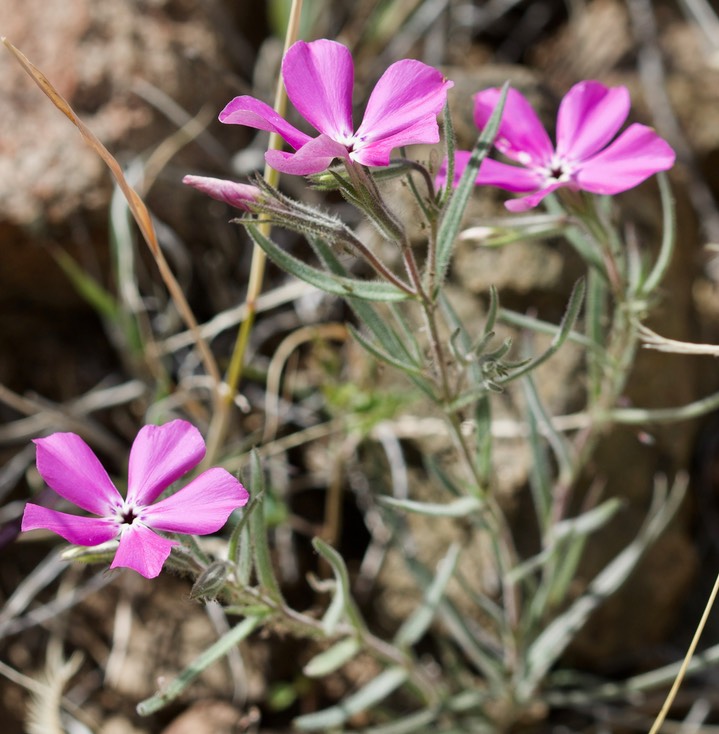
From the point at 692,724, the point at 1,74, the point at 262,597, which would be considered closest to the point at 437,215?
the point at 262,597

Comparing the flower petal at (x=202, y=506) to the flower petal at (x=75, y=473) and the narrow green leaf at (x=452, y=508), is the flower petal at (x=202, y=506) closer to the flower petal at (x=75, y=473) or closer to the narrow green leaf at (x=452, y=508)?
the flower petal at (x=75, y=473)

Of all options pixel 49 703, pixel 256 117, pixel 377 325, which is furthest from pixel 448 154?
pixel 49 703

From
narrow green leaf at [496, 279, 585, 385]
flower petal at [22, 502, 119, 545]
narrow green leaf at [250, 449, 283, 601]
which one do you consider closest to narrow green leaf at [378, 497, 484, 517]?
narrow green leaf at [250, 449, 283, 601]

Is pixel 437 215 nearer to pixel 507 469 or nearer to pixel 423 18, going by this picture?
pixel 507 469

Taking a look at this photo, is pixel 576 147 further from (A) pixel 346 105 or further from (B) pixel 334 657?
(B) pixel 334 657

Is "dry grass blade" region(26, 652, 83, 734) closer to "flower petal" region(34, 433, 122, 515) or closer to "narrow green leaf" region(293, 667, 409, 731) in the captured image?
"narrow green leaf" region(293, 667, 409, 731)

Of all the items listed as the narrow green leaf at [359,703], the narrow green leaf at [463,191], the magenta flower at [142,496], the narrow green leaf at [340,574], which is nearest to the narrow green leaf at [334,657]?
the narrow green leaf at [340,574]
